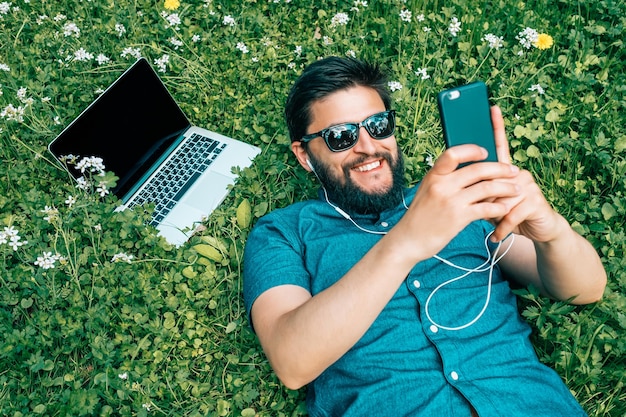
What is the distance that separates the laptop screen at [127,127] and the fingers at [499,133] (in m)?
2.49

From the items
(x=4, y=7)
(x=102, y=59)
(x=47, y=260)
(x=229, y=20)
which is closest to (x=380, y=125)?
(x=47, y=260)

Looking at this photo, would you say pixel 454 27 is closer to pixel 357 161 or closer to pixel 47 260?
pixel 357 161

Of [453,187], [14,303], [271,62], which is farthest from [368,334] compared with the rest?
[271,62]

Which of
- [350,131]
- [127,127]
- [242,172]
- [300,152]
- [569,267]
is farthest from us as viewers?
[242,172]

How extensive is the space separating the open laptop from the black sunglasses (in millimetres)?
1212

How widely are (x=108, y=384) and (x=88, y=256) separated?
0.91 meters

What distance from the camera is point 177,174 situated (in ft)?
11.8

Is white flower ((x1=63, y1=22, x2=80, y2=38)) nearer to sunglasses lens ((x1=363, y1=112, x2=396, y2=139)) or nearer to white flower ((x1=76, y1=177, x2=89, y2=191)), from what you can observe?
white flower ((x1=76, y1=177, x2=89, y2=191))

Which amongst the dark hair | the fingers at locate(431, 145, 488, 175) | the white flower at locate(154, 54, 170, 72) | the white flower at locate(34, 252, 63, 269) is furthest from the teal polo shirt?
the white flower at locate(154, 54, 170, 72)

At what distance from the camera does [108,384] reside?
2.70 m

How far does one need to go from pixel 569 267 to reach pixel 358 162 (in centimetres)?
114

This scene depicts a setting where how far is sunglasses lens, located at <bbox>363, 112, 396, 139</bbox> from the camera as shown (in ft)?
8.26

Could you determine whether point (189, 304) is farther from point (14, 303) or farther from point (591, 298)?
point (591, 298)

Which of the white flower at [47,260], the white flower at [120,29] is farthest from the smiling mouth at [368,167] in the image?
the white flower at [120,29]
